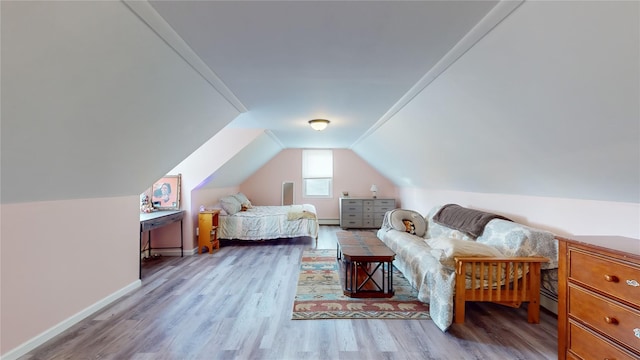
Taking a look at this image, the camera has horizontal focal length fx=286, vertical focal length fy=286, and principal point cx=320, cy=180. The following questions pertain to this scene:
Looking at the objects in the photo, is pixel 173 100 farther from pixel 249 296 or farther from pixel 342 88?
pixel 249 296

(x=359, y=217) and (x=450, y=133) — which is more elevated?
(x=450, y=133)

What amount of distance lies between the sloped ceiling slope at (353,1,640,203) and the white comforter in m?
2.95

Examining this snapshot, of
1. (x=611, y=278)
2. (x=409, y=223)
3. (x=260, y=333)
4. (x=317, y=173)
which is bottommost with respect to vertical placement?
(x=260, y=333)

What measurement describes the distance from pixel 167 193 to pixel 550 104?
514 cm

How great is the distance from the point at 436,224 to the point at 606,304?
262 cm

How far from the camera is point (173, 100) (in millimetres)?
2518

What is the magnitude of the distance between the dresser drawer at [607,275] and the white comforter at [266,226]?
405 cm

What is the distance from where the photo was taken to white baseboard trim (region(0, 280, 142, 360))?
6.77 feet

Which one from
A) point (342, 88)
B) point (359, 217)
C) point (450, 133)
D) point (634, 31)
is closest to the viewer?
point (634, 31)

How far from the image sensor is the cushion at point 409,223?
446 centimetres

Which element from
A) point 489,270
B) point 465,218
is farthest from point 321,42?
point 465,218

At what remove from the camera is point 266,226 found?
5.50 m

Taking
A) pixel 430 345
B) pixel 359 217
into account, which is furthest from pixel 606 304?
pixel 359 217

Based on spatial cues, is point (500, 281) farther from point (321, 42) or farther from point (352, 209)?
point (352, 209)
